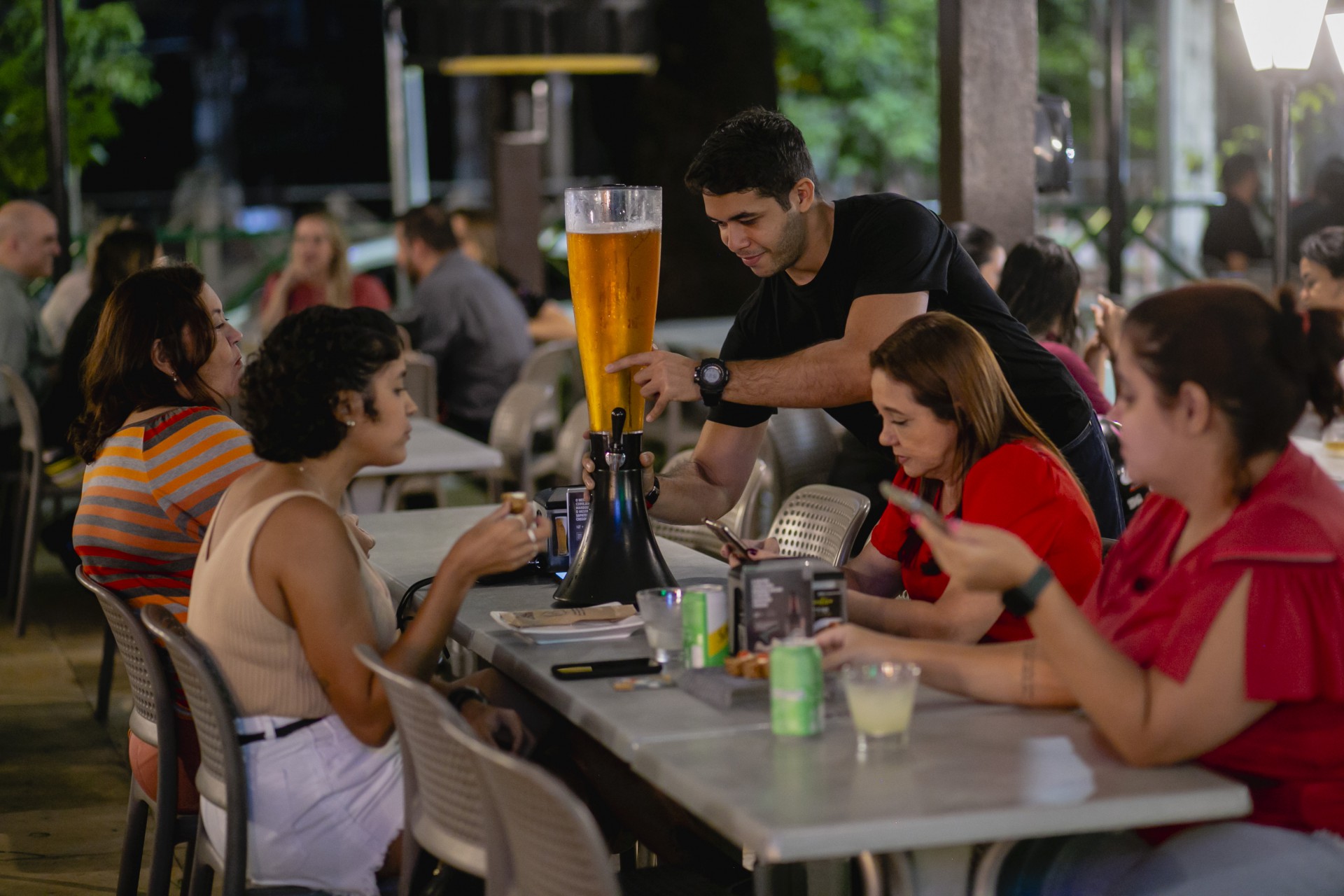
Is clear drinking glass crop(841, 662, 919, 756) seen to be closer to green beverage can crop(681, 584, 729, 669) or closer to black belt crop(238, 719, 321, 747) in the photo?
green beverage can crop(681, 584, 729, 669)

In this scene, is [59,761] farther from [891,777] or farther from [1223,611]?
[1223,611]

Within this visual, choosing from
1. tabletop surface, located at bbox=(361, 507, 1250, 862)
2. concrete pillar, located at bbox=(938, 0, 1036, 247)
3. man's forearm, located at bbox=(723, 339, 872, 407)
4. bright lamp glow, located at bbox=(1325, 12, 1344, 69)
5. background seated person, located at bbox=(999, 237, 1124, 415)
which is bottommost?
tabletop surface, located at bbox=(361, 507, 1250, 862)

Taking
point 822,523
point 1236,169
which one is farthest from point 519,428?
point 1236,169

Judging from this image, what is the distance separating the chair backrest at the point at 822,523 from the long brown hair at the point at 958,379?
73cm

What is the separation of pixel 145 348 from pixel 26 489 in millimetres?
3682

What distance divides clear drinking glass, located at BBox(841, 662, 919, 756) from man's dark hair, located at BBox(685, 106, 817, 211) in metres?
1.28

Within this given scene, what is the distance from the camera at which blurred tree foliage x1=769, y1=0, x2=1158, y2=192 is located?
1875cm

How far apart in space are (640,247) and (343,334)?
592mm

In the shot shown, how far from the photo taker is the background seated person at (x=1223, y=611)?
6.12 ft

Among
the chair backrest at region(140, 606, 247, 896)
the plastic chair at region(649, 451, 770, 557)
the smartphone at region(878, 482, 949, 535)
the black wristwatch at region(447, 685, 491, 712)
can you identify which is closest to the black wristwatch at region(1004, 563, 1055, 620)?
the smartphone at region(878, 482, 949, 535)

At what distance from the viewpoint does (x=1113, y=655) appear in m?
1.94

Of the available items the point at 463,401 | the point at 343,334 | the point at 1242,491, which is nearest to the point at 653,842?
the point at 343,334

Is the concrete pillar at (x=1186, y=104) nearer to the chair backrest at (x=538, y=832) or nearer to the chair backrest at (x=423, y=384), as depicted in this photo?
the chair backrest at (x=423, y=384)

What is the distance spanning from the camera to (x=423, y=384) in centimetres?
643
